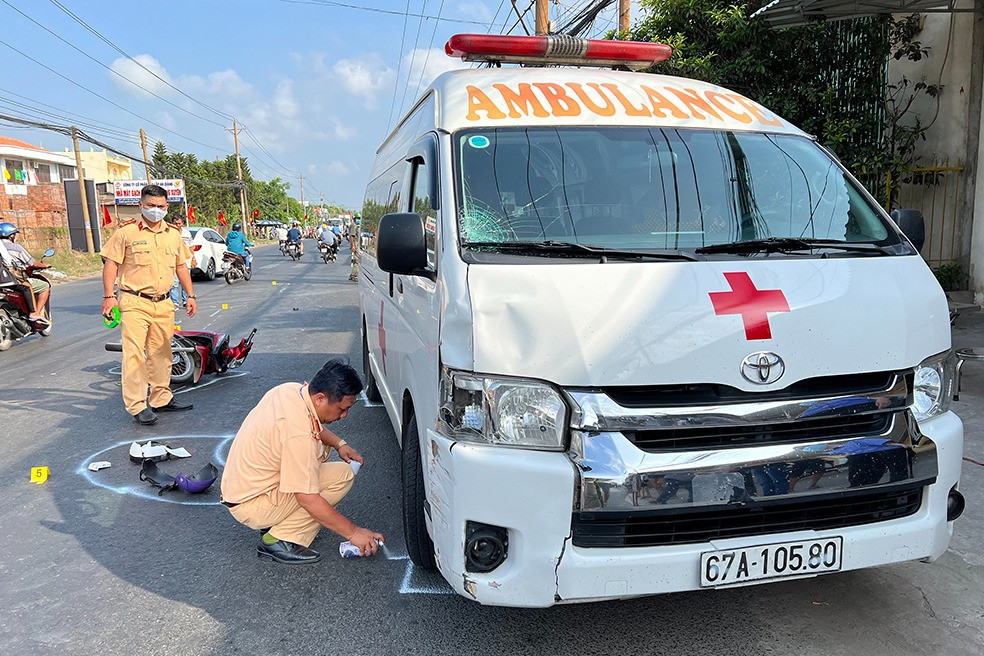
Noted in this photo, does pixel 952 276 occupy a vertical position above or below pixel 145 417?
above

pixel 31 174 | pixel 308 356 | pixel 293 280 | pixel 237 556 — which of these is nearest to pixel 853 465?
pixel 237 556

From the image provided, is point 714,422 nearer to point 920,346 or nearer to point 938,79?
point 920,346

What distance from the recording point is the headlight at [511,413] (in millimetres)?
2326

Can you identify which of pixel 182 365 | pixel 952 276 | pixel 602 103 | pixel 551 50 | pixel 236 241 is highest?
pixel 551 50

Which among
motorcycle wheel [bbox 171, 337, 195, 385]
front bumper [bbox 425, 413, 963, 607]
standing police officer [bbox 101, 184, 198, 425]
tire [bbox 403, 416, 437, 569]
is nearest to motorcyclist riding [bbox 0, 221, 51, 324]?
motorcycle wheel [bbox 171, 337, 195, 385]

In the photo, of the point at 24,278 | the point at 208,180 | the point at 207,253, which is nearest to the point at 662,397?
the point at 24,278

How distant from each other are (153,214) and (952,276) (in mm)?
9741

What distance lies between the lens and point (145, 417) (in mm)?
5781

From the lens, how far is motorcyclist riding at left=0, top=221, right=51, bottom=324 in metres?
9.55

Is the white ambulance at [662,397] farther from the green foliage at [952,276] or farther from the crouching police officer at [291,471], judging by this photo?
the green foliage at [952,276]

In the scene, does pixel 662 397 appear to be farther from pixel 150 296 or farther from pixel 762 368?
pixel 150 296

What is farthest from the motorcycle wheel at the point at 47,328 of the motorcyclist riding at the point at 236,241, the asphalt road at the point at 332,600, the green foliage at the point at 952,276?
the green foliage at the point at 952,276

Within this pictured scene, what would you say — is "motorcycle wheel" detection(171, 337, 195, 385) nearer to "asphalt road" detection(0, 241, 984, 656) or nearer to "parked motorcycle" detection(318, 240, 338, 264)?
"asphalt road" detection(0, 241, 984, 656)

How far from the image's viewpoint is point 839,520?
2.49 m
